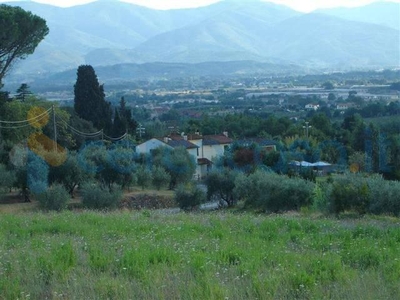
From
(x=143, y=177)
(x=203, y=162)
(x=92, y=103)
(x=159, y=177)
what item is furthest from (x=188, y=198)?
(x=92, y=103)

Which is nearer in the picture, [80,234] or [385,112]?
[80,234]

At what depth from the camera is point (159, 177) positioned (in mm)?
25078

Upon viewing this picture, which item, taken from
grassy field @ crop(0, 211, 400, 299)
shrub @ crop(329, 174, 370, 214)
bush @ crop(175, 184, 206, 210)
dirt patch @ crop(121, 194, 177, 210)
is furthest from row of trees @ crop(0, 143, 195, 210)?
grassy field @ crop(0, 211, 400, 299)

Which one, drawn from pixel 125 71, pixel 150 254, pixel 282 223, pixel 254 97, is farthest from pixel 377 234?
pixel 125 71

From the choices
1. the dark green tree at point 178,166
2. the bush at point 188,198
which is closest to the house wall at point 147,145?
the dark green tree at point 178,166

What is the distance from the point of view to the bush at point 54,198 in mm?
18109

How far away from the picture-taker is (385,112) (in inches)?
2114

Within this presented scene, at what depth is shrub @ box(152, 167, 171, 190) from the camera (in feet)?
82.1

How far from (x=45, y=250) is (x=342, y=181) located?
10909 millimetres

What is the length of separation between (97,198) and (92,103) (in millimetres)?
19857

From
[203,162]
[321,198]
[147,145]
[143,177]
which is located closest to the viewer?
[321,198]

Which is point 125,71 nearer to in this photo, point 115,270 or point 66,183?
point 66,183

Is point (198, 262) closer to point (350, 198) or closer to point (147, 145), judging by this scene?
point (350, 198)

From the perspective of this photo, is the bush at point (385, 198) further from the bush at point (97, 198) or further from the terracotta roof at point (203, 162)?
the terracotta roof at point (203, 162)
